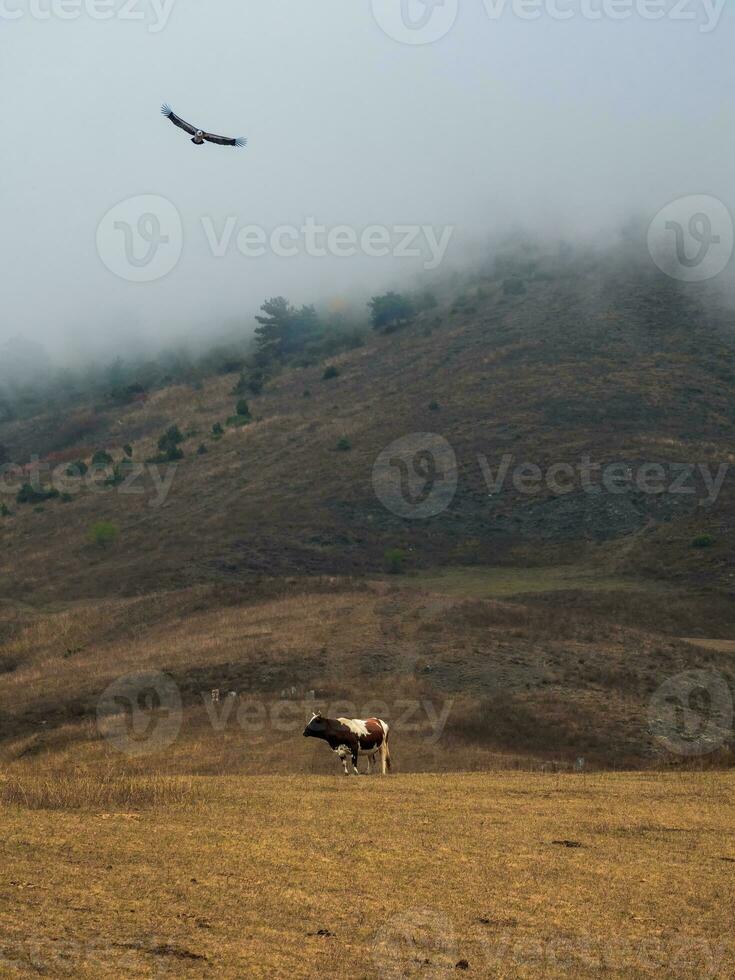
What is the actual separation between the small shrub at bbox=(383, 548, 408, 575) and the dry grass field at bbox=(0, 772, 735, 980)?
4990cm

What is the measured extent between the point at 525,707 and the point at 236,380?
97950 mm

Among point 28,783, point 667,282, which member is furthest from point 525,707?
point 667,282

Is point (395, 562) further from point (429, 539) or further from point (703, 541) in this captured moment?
point (703, 541)

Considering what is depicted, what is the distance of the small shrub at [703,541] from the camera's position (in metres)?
67.5

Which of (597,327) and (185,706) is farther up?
(597,327)

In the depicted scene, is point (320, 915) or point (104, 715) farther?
point (104, 715)

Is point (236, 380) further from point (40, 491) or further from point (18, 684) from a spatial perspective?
point (18, 684)

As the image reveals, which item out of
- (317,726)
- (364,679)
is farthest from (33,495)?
(317,726)

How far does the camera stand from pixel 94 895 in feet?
36.2

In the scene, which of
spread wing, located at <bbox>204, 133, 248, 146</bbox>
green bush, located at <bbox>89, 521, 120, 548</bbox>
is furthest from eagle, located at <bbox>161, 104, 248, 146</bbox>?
green bush, located at <bbox>89, 521, 120, 548</bbox>

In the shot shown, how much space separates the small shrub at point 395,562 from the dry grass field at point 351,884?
49896 mm

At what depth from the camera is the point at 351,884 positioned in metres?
12.4

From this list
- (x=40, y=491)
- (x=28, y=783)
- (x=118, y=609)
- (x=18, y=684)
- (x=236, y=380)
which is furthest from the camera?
(x=236, y=380)

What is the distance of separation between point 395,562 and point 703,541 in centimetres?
1807
